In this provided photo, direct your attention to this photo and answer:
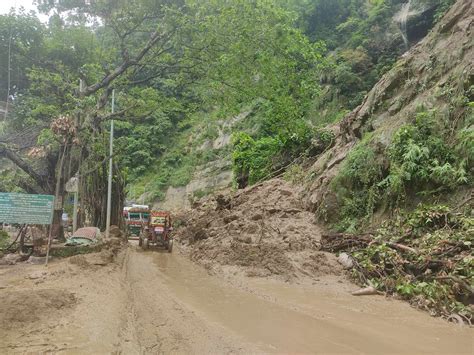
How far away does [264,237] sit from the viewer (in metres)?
13.5

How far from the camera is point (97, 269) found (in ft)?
36.0

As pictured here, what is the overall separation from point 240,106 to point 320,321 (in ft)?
38.9

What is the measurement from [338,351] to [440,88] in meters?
10.5

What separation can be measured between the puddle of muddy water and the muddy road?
16mm

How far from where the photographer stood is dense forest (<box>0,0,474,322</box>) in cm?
1100

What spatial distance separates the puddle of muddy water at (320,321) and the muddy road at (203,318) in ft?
0.05

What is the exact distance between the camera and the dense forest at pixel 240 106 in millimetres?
11000

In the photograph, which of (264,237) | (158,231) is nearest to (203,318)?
(264,237)

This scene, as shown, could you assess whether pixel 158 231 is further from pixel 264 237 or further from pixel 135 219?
pixel 264 237

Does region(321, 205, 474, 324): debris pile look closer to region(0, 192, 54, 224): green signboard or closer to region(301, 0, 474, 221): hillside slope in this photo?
region(301, 0, 474, 221): hillside slope

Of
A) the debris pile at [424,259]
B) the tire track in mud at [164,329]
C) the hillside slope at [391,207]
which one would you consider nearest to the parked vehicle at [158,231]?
the hillside slope at [391,207]

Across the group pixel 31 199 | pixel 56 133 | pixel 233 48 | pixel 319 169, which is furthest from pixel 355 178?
pixel 56 133

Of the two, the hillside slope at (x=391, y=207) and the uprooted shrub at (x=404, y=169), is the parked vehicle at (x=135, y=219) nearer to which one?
the hillside slope at (x=391, y=207)

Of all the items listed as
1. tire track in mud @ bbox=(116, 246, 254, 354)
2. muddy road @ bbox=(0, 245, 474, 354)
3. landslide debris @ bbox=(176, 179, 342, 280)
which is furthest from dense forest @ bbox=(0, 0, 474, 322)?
tire track in mud @ bbox=(116, 246, 254, 354)
